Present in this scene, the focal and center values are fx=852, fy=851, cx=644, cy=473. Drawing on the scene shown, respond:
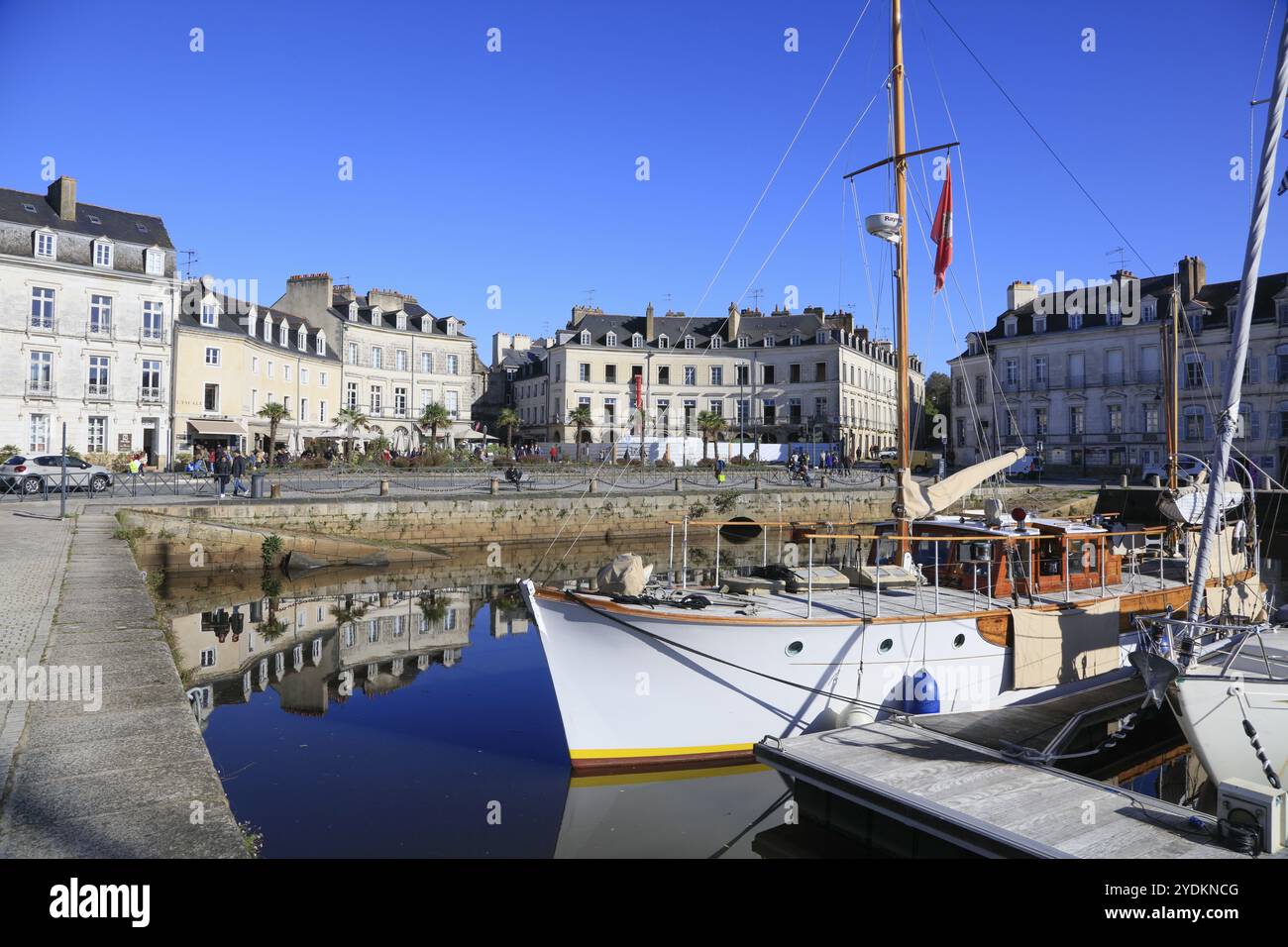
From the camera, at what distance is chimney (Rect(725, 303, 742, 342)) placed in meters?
64.8

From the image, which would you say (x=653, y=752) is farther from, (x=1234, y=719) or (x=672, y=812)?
(x=1234, y=719)

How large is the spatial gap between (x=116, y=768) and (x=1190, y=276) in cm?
5674

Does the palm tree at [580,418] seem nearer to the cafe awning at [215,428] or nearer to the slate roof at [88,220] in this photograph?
the cafe awning at [215,428]

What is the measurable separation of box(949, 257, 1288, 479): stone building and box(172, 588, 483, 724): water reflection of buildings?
34904mm

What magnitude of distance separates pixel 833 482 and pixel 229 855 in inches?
1609

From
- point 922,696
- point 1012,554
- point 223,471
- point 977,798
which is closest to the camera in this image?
point 977,798

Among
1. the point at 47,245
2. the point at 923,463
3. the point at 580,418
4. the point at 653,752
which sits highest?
the point at 47,245

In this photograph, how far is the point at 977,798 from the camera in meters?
7.67

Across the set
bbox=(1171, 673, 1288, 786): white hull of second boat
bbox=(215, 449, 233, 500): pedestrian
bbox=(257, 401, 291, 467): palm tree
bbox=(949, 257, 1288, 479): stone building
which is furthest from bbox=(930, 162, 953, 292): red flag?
bbox=(257, 401, 291, 467): palm tree

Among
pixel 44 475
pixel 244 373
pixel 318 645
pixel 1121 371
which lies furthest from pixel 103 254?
pixel 1121 371

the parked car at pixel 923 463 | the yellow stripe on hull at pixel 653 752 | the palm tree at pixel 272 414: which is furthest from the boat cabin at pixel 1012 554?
the parked car at pixel 923 463
